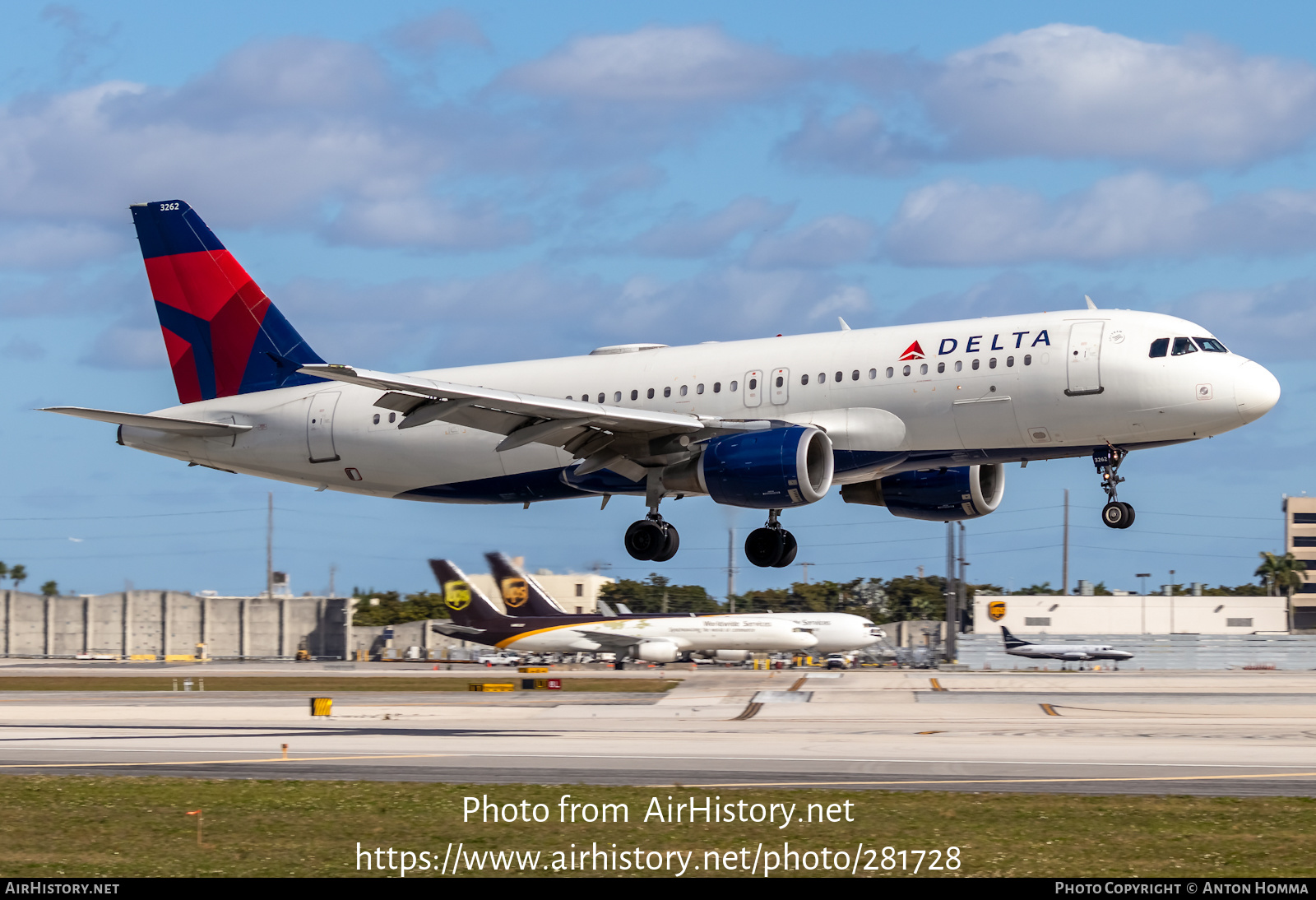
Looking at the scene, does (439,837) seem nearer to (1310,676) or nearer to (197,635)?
(1310,676)

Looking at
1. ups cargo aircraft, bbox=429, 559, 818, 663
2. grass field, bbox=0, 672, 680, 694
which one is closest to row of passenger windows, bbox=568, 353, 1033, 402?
grass field, bbox=0, 672, 680, 694

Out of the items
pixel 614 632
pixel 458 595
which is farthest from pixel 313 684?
pixel 614 632

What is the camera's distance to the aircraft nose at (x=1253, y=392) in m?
33.7

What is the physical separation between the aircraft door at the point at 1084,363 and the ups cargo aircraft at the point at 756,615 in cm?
6207

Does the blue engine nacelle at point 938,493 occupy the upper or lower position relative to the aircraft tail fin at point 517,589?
upper

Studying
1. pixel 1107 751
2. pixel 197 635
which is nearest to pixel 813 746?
pixel 1107 751

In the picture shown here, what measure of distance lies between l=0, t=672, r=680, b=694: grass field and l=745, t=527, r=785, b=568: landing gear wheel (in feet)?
89.2

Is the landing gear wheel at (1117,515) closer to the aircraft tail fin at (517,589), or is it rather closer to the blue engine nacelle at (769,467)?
the blue engine nacelle at (769,467)

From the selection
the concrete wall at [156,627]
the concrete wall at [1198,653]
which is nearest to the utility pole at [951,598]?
the concrete wall at [1198,653]

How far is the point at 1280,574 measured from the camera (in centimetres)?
18262

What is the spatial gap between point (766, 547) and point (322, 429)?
14241mm

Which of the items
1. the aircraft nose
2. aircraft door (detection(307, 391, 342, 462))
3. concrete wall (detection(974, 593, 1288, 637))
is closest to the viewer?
the aircraft nose

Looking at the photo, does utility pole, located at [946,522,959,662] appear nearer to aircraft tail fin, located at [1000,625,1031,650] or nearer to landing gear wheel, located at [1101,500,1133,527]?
aircraft tail fin, located at [1000,625,1031,650]

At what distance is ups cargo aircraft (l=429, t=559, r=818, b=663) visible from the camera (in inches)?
3698
